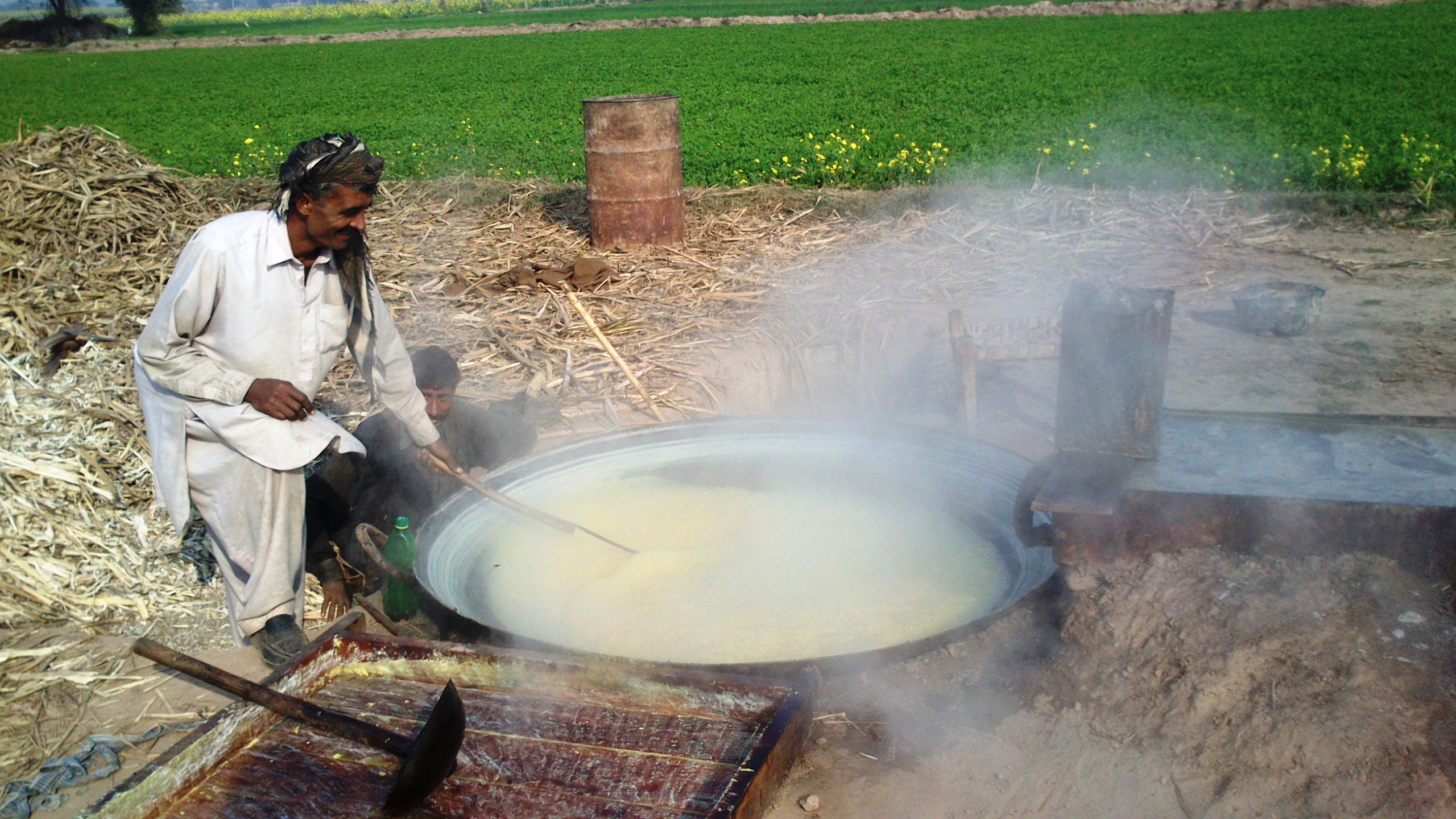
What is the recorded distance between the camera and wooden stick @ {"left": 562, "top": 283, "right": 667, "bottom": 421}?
5.09 meters

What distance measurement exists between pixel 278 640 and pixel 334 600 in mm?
582

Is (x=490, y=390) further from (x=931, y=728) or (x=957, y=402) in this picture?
(x=931, y=728)

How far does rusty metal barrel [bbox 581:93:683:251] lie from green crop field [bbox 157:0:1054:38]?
2969 centimetres

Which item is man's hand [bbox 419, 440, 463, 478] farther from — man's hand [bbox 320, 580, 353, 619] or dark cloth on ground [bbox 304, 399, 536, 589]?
man's hand [bbox 320, 580, 353, 619]

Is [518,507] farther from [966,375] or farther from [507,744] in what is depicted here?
[966,375]

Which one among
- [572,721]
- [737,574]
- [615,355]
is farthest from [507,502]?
[615,355]

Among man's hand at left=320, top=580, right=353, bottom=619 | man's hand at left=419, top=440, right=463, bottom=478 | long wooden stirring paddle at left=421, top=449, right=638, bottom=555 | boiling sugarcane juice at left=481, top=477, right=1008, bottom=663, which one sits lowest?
man's hand at left=320, top=580, right=353, bottom=619

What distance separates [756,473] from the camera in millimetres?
4098

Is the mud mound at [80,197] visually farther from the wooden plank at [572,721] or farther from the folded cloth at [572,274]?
the wooden plank at [572,721]

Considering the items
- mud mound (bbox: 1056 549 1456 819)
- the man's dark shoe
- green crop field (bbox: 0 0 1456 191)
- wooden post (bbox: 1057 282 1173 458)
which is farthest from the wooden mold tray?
green crop field (bbox: 0 0 1456 191)

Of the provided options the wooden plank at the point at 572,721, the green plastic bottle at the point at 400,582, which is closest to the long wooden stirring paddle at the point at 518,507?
the green plastic bottle at the point at 400,582

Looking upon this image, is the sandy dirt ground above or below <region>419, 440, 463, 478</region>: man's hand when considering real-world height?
below

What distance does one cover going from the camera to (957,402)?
192 inches

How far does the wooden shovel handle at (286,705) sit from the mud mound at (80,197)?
4841 millimetres
